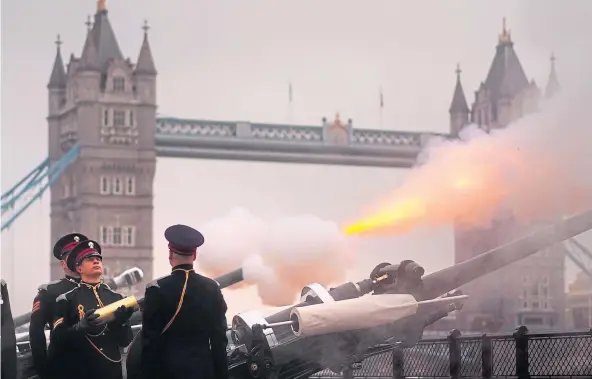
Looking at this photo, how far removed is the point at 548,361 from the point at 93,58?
92603 mm

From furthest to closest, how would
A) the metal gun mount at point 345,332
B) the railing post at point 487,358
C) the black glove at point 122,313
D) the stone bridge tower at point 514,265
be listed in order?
the stone bridge tower at point 514,265
the railing post at point 487,358
the metal gun mount at point 345,332
the black glove at point 122,313

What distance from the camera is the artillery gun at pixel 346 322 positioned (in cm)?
1173

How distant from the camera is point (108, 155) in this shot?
10112 cm

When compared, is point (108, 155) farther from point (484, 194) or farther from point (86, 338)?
point (86, 338)

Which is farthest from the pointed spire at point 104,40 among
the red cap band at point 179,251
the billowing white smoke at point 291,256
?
the red cap band at point 179,251

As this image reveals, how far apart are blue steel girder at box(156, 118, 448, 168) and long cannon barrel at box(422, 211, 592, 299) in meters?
71.4

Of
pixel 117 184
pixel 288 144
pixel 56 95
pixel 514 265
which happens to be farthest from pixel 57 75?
pixel 514 265

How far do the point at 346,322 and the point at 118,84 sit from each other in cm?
9441

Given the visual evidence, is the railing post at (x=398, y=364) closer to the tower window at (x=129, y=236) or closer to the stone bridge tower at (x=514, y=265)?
the stone bridge tower at (x=514, y=265)

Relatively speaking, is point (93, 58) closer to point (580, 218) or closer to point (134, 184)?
point (134, 184)

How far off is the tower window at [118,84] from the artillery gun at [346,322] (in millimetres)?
93033

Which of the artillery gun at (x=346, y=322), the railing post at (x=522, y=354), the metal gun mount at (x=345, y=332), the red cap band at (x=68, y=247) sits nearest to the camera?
the red cap band at (x=68, y=247)

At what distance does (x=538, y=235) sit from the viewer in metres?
12.8

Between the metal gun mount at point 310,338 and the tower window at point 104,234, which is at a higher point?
the tower window at point 104,234
